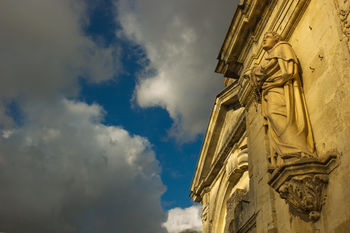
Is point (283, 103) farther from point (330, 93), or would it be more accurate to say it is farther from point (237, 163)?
point (237, 163)

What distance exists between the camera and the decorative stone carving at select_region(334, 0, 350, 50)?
15.4 ft

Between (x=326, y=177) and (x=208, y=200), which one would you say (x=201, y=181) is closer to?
(x=208, y=200)

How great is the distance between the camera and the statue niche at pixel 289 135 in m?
4.75

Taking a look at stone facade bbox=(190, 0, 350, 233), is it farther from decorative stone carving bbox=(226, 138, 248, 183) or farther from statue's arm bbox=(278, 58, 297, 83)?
decorative stone carving bbox=(226, 138, 248, 183)

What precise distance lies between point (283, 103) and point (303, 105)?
0.33m

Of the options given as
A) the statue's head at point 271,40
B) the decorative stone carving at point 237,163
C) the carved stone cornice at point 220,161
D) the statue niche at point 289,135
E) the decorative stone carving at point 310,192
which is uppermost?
the carved stone cornice at point 220,161

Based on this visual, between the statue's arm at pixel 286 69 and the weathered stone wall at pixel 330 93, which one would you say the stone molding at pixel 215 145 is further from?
the weathered stone wall at pixel 330 93

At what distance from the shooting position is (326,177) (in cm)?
470

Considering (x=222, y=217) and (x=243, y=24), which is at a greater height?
(x=243, y=24)

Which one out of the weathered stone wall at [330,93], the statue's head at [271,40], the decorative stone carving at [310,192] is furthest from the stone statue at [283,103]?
the decorative stone carving at [310,192]

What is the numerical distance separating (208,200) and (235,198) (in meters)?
3.90

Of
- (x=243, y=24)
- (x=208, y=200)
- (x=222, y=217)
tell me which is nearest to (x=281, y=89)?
(x=243, y=24)

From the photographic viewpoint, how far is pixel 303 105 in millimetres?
5621

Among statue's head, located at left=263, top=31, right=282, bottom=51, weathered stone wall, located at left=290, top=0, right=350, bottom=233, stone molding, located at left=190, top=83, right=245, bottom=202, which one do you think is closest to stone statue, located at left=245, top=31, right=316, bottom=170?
statue's head, located at left=263, top=31, right=282, bottom=51
